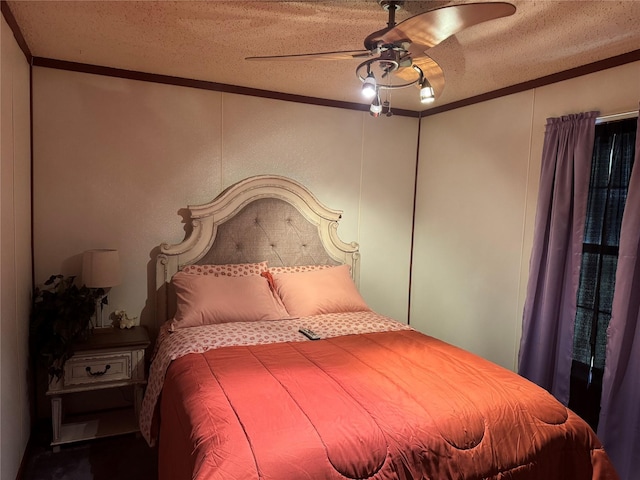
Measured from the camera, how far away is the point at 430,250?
3969 millimetres

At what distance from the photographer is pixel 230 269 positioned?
3270 millimetres

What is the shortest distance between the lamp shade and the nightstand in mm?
341

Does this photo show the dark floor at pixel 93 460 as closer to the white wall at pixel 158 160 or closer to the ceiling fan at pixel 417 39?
the white wall at pixel 158 160

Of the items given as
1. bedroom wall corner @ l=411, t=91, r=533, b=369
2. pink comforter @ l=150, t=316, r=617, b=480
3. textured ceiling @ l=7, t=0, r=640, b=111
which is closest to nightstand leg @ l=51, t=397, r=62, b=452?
pink comforter @ l=150, t=316, r=617, b=480

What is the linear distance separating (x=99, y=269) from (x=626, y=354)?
120 inches

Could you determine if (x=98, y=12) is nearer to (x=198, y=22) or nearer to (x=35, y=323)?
(x=198, y=22)

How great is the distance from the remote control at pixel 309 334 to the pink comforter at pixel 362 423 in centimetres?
34

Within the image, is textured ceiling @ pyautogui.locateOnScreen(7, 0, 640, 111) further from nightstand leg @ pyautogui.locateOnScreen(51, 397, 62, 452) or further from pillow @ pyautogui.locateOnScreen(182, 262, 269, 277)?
nightstand leg @ pyautogui.locateOnScreen(51, 397, 62, 452)

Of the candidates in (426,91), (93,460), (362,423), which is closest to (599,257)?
(426,91)

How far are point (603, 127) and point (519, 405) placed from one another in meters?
1.74

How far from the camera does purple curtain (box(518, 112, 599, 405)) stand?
8.73 feet

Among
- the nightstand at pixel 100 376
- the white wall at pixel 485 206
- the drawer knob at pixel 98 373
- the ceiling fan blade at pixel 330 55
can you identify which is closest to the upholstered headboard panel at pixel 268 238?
the nightstand at pixel 100 376

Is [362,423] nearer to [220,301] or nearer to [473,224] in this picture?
[220,301]

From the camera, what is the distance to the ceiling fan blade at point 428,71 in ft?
6.50
